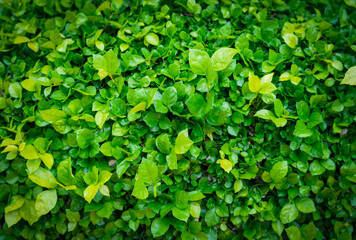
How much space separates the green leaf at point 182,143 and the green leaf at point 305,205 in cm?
81

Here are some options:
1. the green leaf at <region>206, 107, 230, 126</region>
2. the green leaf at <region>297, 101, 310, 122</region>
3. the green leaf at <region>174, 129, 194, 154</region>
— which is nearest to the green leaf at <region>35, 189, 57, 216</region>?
the green leaf at <region>174, 129, 194, 154</region>

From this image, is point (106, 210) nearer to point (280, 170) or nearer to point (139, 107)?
point (139, 107)

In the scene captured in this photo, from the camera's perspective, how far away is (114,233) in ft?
5.46

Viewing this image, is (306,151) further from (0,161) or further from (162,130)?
(0,161)

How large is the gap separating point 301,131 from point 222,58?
2.00 feet

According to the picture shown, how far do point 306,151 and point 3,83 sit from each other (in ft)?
6.64

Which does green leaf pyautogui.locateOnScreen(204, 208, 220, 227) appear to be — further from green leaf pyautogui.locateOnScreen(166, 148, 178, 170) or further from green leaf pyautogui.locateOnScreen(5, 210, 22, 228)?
green leaf pyautogui.locateOnScreen(5, 210, 22, 228)

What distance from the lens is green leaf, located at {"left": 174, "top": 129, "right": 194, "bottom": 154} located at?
1.43 metres

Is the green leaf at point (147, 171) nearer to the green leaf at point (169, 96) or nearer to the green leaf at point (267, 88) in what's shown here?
the green leaf at point (169, 96)

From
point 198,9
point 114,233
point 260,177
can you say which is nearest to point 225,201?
point 260,177

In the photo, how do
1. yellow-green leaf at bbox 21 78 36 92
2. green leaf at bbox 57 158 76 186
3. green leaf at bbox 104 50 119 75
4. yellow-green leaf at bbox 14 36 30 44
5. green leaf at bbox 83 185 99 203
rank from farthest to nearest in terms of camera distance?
1. yellow-green leaf at bbox 14 36 30 44
2. yellow-green leaf at bbox 21 78 36 92
3. green leaf at bbox 104 50 119 75
4. green leaf at bbox 57 158 76 186
5. green leaf at bbox 83 185 99 203

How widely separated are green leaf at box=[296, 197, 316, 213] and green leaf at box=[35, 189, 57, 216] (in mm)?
1428

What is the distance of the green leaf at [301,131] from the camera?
5.06 feet

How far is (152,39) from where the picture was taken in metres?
1.77
